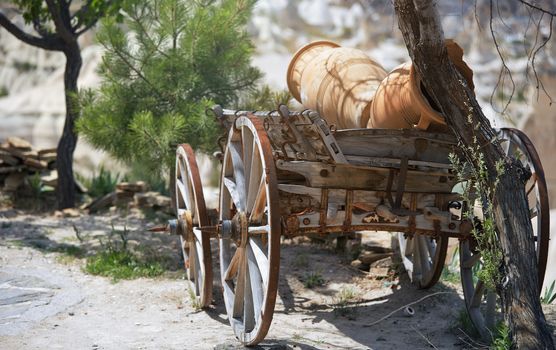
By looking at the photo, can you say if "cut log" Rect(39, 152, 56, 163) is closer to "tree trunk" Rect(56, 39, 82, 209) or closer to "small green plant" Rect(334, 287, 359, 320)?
"tree trunk" Rect(56, 39, 82, 209)

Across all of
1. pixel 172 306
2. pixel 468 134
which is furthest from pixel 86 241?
pixel 468 134

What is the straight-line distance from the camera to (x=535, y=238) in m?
4.25

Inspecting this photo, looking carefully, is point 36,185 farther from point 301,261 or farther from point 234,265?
point 234,265

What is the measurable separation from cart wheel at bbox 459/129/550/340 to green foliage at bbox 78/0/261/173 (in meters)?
2.54

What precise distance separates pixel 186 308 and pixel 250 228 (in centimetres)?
125

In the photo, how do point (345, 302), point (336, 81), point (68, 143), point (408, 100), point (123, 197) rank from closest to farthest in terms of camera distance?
point (408, 100)
point (336, 81)
point (345, 302)
point (68, 143)
point (123, 197)

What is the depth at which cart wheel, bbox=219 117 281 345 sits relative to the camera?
3784mm

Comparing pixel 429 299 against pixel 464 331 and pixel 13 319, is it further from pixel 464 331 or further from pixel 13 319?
pixel 13 319

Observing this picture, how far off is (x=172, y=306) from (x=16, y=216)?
347 centimetres

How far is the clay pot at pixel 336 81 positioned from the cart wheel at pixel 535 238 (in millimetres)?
842

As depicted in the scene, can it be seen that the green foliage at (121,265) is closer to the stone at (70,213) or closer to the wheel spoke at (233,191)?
the wheel spoke at (233,191)

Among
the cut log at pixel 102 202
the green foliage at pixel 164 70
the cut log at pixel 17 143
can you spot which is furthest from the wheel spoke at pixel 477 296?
the cut log at pixel 17 143

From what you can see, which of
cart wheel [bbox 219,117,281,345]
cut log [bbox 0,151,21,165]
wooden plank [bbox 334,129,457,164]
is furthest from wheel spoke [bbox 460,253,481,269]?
cut log [bbox 0,151,21,165]

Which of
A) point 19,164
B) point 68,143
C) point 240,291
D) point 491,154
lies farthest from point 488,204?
point 19,164
